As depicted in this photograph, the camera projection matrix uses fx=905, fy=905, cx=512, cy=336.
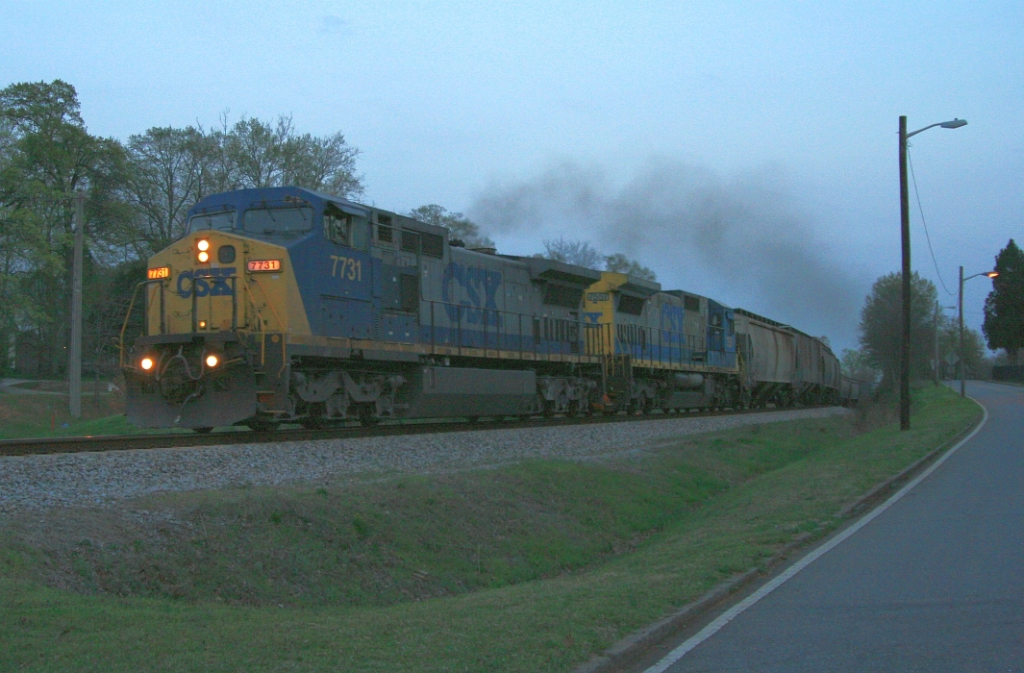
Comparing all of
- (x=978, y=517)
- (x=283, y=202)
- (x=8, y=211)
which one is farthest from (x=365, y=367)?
(x=8, y=211)

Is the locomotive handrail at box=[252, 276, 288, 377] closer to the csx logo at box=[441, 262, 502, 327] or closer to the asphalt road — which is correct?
the csx logo at box=[441, 262, 502, 327]

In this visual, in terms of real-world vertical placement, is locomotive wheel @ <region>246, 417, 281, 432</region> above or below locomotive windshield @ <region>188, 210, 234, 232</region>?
below

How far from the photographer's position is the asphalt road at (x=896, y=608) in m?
5.05

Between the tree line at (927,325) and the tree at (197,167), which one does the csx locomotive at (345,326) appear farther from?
the tree line at (927,325)

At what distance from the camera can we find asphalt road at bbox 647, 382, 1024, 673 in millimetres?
5051

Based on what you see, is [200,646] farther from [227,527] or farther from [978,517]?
[978,517]

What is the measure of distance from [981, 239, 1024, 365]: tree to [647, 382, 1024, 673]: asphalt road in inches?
3937

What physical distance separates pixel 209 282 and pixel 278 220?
5.06 ft

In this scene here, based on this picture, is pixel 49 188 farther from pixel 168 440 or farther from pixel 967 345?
pixel 967 345

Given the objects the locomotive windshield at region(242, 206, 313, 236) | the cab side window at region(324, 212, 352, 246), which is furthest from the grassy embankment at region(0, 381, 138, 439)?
the cab side window at region(324, 212, 352, 246)

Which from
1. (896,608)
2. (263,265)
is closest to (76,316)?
(263,265)

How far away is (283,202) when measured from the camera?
49.3 ft

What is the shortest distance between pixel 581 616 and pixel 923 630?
2.11 meters

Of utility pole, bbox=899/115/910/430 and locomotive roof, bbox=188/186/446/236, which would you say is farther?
utility pole, bbox=899/115/910/430
